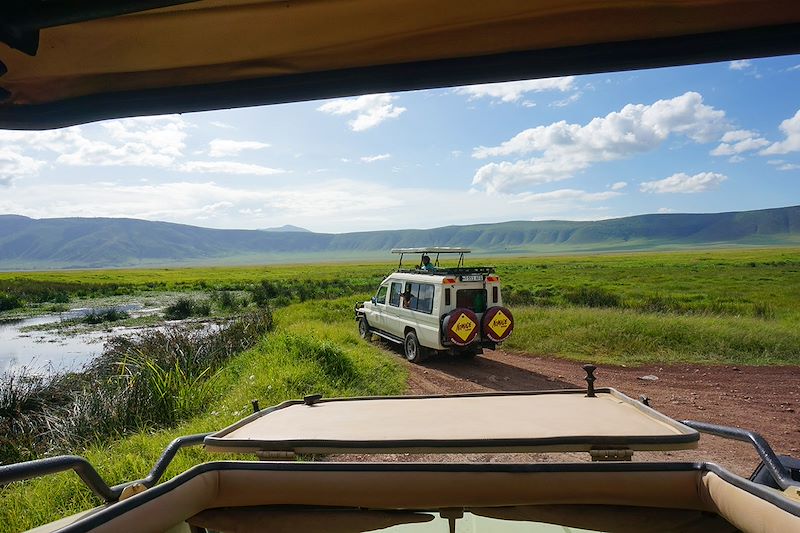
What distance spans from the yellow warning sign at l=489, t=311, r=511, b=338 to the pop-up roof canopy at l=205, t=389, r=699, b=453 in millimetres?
7507

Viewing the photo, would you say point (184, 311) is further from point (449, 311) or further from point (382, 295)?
point (449, 311)

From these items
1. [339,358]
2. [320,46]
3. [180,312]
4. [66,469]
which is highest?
[320,46]

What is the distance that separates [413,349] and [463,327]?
1.97 m

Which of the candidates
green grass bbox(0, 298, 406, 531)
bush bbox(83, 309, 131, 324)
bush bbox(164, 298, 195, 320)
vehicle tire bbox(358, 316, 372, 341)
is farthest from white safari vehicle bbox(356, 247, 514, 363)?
bush bbox(83, 309, 131, 324)

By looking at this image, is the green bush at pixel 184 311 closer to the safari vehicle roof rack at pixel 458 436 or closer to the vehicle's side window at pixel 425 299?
the vehicle's side window at pixel 425 299

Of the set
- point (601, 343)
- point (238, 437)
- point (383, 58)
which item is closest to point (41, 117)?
point (383, 58)

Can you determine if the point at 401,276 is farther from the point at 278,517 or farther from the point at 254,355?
the point at 278,517

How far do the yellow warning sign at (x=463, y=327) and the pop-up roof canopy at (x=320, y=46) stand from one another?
8.58 meters

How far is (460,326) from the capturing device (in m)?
10.2

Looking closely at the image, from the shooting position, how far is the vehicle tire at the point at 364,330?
567 inches

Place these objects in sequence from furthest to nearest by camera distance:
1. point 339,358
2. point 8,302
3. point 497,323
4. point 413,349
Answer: point 8,302 → point 413,349 → point 497,323 → point 339,358

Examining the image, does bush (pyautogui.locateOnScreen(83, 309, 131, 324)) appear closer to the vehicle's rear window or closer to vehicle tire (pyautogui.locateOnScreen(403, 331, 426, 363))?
vehicle tire (pyautogui.locateOnScreen(403, 331, 426, 363))

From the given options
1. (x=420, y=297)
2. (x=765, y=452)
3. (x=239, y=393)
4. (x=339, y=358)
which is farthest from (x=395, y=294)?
(x=765, y=452)

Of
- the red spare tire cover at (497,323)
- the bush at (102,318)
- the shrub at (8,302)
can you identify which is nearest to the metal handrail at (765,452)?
the red spare tire cover at (497,323)
